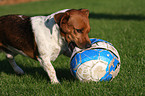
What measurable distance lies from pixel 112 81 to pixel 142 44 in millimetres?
2850

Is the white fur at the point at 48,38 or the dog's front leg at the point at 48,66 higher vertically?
the white fur at the point at 48,38

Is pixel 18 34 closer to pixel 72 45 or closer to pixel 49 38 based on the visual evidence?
pixel 49 38

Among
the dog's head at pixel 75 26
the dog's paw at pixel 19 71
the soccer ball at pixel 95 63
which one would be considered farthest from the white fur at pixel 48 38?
the dog's paw at pixel 19 71

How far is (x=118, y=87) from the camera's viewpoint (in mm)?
3652

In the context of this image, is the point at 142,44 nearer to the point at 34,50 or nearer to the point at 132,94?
the point at 132,94

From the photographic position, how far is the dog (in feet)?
12.1

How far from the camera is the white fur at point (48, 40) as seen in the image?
13.0 feet

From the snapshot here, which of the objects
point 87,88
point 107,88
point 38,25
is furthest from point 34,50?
point 107,88

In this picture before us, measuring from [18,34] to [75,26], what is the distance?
5.03 feet

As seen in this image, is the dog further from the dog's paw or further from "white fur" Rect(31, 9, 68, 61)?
the dog's paw

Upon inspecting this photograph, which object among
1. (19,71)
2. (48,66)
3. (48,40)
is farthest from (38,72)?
(48,40)

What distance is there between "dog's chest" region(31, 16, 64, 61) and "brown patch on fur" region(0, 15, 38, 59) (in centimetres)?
18

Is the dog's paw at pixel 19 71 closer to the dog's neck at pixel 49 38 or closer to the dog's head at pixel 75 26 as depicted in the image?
the dog's neck at pixel 49 38

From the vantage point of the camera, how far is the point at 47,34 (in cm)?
396
